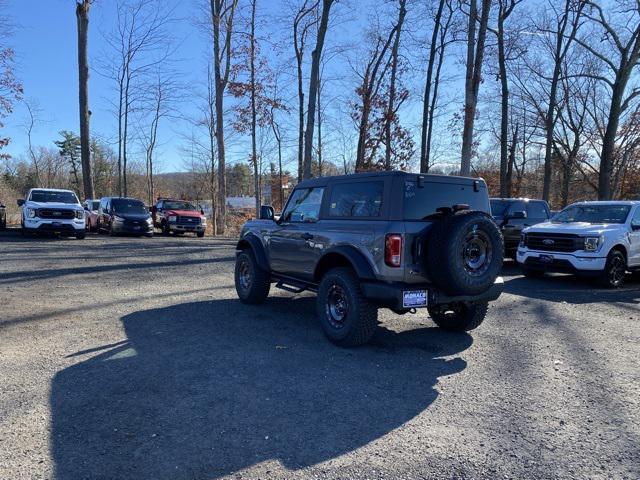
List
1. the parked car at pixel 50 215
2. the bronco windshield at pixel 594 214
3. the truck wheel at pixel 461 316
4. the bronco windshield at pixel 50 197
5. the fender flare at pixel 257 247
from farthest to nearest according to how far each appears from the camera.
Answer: the bronco windshield at pixel 50 197, the parked car at pixel 50 215, the bronco windshield at pixel 594 214, the fender flare at pixel 257 247, the truck wheel at pixel 461 316

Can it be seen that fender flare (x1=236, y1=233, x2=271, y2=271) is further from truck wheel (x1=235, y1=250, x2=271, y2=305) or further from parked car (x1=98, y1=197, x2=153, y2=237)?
parked car (x1=98, y1=197, x2=153, y2=237)

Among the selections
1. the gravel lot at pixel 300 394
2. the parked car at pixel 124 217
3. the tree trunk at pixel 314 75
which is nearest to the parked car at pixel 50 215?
the parked car at pixel 124 217

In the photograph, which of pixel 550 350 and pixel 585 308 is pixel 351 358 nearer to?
pixel 550 350

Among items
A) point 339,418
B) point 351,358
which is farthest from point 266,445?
point 351,358

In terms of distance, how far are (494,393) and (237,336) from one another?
3.11 m

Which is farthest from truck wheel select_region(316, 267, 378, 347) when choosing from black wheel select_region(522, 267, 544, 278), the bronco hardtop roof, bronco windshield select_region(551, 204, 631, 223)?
bronco windshield select_region(551, 204, 631, 223)

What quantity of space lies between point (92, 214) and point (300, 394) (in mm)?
21309

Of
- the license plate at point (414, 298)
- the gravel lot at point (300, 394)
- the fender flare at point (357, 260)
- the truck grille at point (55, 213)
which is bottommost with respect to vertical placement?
the gravel lot at point (300, 394)

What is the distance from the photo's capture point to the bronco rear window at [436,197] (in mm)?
5340

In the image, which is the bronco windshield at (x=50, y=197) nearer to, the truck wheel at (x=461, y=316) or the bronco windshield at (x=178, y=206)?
the bronco windshield at (x=178, y=206)

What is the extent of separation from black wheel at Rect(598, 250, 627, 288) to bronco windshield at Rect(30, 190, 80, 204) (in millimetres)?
17559

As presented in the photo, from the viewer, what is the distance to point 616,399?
4270mm

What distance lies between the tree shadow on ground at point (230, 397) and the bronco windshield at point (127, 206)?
16.1 meters

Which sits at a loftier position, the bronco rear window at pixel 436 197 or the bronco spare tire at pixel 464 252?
the bronco rear window at pixel 436 197
